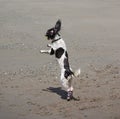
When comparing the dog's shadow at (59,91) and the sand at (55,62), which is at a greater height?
the sand at (55,62)

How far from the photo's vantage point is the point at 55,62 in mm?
13734

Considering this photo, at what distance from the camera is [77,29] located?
18844 mm

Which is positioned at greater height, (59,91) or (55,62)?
(55,62)

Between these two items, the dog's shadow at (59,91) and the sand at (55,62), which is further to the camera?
the dog's shadow at (59,91)

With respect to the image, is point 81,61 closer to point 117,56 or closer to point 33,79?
point 117,56

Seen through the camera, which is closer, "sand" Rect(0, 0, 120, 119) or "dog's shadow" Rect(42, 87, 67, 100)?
"sand" Rect(0, 0, 120, 119)

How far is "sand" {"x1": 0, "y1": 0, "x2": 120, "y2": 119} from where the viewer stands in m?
9.81

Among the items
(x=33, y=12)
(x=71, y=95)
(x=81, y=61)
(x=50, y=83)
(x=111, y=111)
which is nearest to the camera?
(x=111, y=111)

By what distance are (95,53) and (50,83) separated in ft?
12.1

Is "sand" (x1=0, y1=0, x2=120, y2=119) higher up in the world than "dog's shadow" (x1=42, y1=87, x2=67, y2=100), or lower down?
higher up

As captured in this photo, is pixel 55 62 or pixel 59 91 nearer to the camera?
pixel 59 91

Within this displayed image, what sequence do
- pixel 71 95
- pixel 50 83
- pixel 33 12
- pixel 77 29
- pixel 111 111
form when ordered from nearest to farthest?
pixel 111 111 → pixel 71 95 → pixel 50 83 → pixel 77 29 → pixel 33 12

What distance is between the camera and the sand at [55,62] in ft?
32.2

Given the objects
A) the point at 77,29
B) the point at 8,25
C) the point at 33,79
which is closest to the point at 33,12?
the point at 8,25
